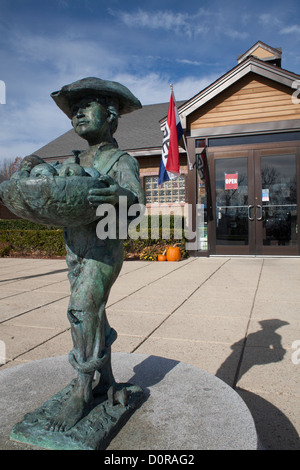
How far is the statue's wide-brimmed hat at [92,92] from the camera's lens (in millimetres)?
2023

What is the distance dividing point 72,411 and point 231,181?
9425mm

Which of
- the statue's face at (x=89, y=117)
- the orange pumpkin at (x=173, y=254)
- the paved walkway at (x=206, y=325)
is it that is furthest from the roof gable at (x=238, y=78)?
the statue's face at (x=89, y=117)

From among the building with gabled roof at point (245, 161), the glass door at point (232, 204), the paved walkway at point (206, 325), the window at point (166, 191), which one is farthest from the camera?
the window at point (166, 191)

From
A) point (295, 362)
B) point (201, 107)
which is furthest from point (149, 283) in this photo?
point (201, 107)

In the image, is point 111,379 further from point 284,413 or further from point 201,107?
point 201,107

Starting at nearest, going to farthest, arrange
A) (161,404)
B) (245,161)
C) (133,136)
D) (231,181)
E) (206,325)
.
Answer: (161,404)
(206,325)
(245,161)
(231,181)
(133,136)

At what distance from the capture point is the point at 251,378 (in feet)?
10.1

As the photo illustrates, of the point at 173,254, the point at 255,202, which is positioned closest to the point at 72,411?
the point at 173,254

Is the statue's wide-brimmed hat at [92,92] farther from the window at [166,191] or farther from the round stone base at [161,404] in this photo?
the window at [166,191]

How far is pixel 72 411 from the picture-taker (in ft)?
6.36

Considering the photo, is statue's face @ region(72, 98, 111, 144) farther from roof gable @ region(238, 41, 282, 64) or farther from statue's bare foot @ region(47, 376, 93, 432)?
roof gable @ region(238, 41, 282, 64)

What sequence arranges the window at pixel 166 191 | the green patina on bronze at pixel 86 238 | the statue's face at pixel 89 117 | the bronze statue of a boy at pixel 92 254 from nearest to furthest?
the green patina on bronze at pixel 86 238, the bronze statue of a boy at pixel 92 254, the statue's face at pixel 89 117, the window at pixel 166 191

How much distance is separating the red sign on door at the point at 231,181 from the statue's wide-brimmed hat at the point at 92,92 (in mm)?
8684

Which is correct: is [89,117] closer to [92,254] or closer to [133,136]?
[92,254]
